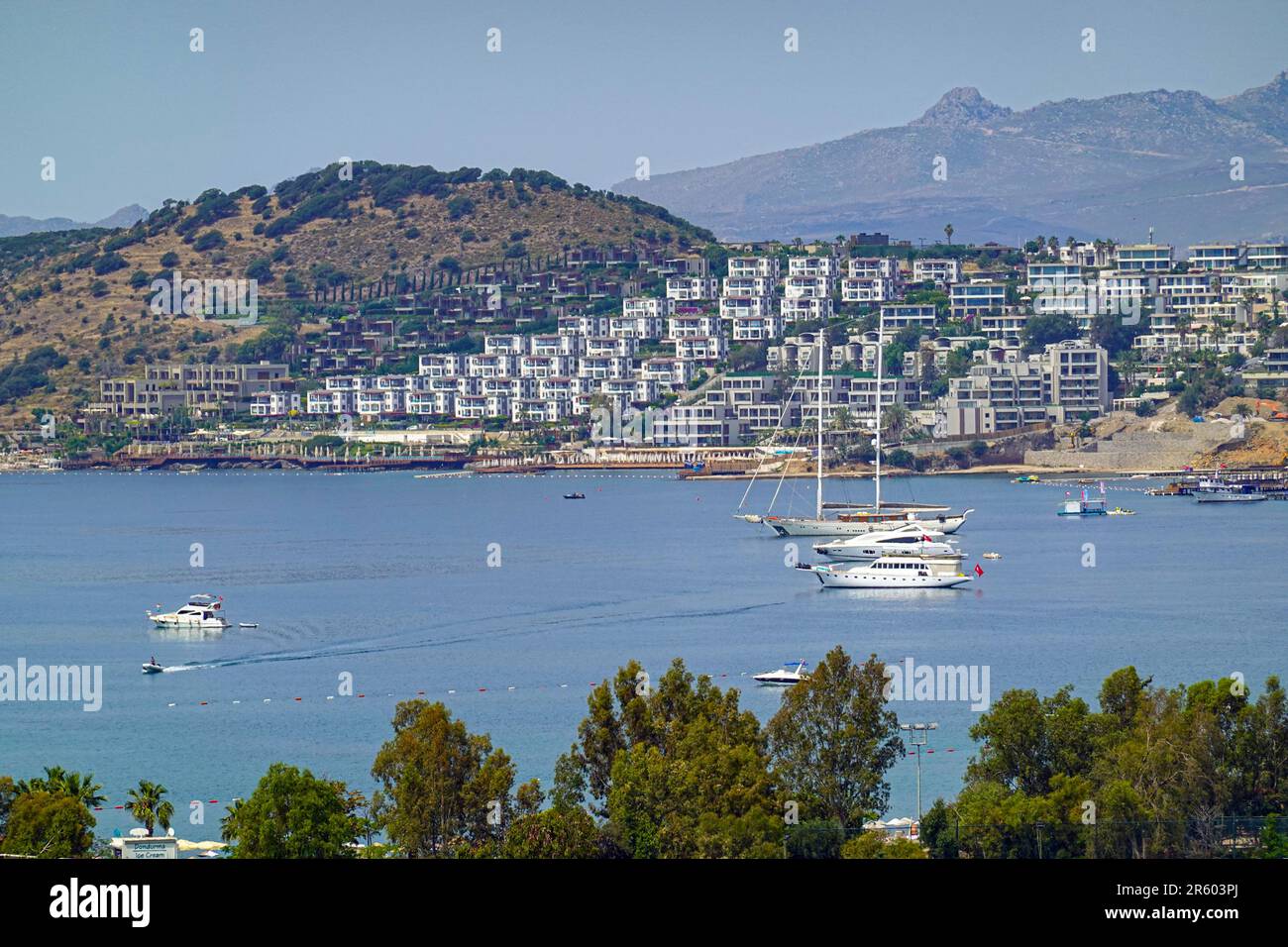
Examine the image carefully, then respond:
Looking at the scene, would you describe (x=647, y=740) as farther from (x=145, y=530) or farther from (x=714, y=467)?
(x=714, y=467)

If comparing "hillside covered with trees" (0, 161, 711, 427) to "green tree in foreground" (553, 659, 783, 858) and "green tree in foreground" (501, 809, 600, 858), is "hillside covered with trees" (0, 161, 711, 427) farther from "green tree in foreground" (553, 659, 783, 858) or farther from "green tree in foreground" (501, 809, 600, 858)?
"green tree in foreground" (501, 809, 600, 858)

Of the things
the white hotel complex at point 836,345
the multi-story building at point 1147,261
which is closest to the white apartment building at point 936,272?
the white hotel complex at point 836,345

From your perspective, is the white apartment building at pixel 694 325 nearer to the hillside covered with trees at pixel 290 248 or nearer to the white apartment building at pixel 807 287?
the white apartment building at pixel 807 287

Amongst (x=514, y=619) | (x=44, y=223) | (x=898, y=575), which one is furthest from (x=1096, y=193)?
(x=514, y=619)

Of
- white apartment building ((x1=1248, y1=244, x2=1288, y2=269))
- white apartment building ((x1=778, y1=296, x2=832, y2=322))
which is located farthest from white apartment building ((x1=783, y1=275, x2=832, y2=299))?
white apartment building ((x1=1248, y1=244, x2=1288, y2=269))
